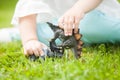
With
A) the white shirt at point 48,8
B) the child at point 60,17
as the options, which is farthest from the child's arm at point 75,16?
the white shirt at point 48,8

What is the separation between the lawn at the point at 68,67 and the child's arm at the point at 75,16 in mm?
174

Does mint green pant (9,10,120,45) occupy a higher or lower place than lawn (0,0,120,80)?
higher

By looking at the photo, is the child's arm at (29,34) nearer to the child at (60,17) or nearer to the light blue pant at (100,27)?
the child at (60,17)

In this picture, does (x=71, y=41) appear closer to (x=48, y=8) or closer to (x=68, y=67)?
(x=68, y=67)

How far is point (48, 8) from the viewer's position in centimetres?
261

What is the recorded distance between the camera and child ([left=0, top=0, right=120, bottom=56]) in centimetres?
237

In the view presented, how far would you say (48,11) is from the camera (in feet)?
8.50

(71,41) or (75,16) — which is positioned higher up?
(75,16)

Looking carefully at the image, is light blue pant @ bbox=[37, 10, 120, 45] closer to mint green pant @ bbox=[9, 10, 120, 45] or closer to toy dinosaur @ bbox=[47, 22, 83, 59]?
mint green pant @ bbox=[9, 10, 120, 45]

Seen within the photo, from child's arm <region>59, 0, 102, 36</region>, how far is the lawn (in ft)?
0.57

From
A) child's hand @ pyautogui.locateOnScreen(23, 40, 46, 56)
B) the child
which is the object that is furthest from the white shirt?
child's hand @ pyautogui.locateOnScreen(23, 40, 46, 56)

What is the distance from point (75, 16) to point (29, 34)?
0.37m

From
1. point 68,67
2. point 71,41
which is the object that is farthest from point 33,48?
point 68,67

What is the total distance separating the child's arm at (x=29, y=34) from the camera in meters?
2.35
